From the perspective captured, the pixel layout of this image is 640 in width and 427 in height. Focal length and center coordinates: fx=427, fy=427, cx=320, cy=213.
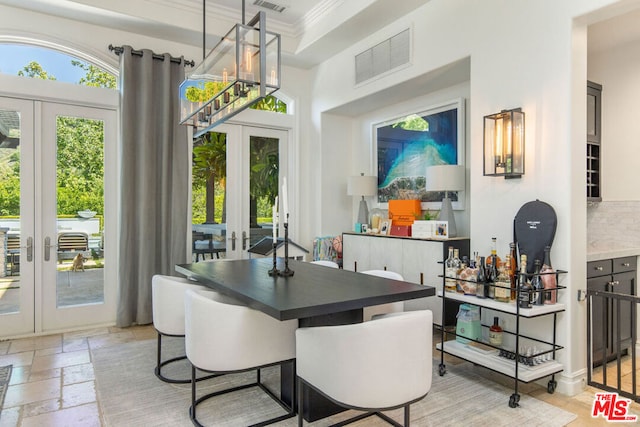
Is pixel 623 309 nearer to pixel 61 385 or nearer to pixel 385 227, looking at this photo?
pixel 385 227

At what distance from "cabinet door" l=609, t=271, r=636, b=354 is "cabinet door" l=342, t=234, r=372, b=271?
88.7 inches

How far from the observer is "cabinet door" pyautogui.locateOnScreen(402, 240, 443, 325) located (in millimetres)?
3918

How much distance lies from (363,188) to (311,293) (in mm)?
2994

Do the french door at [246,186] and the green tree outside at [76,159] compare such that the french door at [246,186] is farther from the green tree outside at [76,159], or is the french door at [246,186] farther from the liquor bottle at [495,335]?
the liquor bottle at [495,335]

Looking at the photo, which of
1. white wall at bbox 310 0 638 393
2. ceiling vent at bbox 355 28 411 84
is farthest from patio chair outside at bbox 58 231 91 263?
white wall at bbox 310 0 638 393

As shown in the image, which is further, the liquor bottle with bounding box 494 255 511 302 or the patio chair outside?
the patio chair outside

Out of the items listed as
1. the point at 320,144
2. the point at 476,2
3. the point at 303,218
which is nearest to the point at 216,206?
the point at 303,218

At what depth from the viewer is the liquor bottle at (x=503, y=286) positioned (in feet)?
9.47

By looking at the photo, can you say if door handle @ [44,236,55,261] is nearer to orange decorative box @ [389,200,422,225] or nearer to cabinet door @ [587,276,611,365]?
orange decorative box @ [389,200,422,225]

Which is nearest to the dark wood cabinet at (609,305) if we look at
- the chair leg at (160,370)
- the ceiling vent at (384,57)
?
the ceiling vent at (384,57)

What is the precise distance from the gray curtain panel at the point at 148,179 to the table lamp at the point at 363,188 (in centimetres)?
195

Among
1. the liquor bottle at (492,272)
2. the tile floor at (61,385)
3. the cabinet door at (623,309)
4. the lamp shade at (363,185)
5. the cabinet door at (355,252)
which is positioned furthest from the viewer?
the lamp shade at (363,185)

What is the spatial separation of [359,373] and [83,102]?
416 centimetres

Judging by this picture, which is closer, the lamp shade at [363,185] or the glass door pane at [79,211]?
the glass door pane at [79,211]
